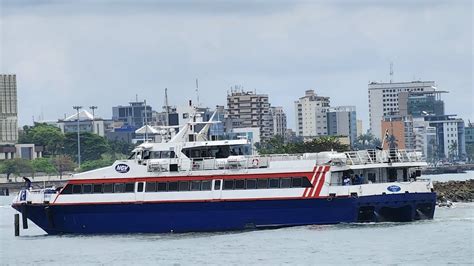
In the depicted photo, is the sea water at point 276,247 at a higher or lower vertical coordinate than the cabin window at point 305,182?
lower

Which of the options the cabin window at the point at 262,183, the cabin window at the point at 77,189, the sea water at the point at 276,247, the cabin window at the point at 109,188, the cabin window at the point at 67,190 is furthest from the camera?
the cabin window at the point at 67,190

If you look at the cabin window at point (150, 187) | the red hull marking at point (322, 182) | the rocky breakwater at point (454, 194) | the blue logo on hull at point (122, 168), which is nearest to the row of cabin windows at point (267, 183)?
the red hull marking at point (322, 182)

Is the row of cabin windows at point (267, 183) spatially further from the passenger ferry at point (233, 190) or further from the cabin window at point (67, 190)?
the cabin window at point (67, 190)

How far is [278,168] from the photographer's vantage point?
72.6 meters

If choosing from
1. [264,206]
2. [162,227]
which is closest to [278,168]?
[264,206]

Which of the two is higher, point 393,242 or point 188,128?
point 188,128

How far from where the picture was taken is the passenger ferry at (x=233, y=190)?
72000 millimetres

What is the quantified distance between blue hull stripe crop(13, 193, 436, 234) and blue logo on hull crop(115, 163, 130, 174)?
1698mm

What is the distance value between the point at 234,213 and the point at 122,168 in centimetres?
631

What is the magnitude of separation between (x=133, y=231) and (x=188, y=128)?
6139 millimetres

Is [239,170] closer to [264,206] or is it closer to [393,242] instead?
[264,206]

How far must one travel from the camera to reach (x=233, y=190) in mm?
73000

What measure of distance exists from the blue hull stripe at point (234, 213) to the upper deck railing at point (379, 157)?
7.25 ft

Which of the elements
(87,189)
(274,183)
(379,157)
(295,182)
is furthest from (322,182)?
(87,189)
